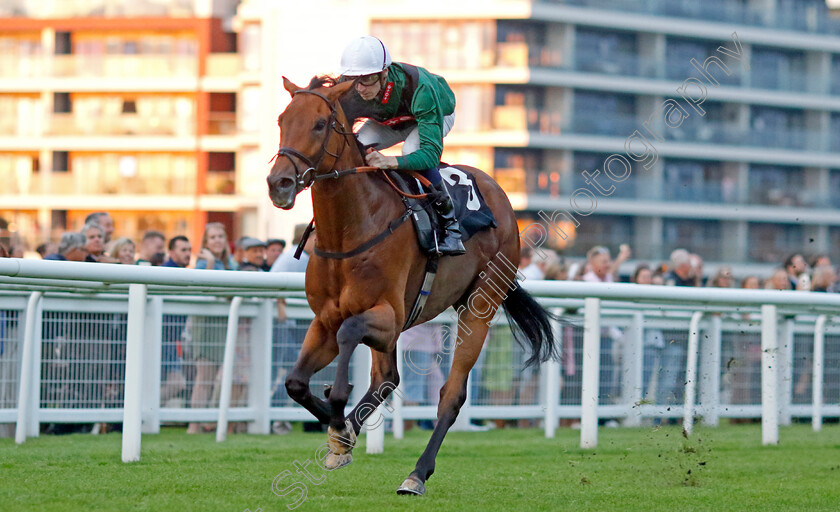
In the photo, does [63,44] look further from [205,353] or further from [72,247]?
[205,353]

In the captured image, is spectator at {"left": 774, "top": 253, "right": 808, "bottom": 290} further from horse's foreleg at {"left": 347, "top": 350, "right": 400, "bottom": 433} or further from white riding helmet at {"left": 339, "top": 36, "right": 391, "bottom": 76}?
white riding helmet at {"left": 339, "top": 36, "right": 391, "bottom": 76}

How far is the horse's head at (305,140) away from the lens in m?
5.07

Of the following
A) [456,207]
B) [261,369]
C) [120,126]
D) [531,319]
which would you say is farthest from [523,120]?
[456,207]

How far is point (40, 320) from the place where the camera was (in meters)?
8.08

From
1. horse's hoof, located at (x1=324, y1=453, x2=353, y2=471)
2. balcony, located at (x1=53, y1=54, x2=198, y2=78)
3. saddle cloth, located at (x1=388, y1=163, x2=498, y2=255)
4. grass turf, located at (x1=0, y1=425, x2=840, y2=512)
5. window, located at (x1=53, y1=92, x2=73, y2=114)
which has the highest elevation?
balcony, located at (x1=53, y1=54, x2=198, y2=78)

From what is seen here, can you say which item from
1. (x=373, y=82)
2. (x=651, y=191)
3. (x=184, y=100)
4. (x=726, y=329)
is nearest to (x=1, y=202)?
(x=184, y=100)

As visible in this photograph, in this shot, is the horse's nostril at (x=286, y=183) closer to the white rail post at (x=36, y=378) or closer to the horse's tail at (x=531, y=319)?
the horse's tail at (x=531, y=319)

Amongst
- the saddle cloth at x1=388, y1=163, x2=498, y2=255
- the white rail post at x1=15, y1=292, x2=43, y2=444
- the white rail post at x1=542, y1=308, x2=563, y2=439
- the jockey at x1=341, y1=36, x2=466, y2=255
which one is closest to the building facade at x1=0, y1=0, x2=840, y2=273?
the white rail post at x1=542, y1=308, x2=563, y2=439

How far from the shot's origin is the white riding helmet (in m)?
5.74

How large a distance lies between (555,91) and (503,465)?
132 ft

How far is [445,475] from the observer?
6668 millimetres

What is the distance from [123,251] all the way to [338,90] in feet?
14.8

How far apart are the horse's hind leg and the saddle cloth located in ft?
1.63

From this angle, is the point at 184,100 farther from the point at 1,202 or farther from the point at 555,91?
the point at 555,91
